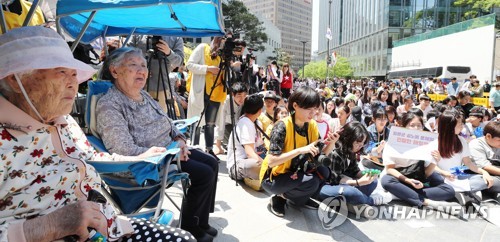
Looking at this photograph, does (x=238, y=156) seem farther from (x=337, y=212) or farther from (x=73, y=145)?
(x=73, y=145)

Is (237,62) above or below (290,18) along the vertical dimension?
below

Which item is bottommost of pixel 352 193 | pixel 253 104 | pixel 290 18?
pixel 352 193

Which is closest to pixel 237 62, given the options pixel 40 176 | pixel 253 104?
pixel 253 104

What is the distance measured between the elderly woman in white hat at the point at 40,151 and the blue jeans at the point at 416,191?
9.64ft

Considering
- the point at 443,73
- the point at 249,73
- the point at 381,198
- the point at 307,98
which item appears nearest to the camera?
the point at 307,98

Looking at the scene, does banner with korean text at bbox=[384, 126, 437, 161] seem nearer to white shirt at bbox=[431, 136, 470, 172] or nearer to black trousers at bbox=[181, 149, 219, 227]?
white shirt at bbox=[431, 136, 470, 172]

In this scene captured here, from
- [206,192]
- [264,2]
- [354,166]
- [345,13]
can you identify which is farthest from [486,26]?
[264,2]

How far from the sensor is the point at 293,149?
298 cm

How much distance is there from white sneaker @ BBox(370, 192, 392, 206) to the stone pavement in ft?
0.80

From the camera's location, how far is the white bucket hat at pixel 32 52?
1.34 m

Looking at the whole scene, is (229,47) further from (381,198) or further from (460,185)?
(460,185)

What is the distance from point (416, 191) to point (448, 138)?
0.80 m

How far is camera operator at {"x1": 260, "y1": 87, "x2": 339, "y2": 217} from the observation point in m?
2.87

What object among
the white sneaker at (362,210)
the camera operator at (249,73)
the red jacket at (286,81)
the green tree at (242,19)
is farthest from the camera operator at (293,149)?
the green tree at (242,19)
